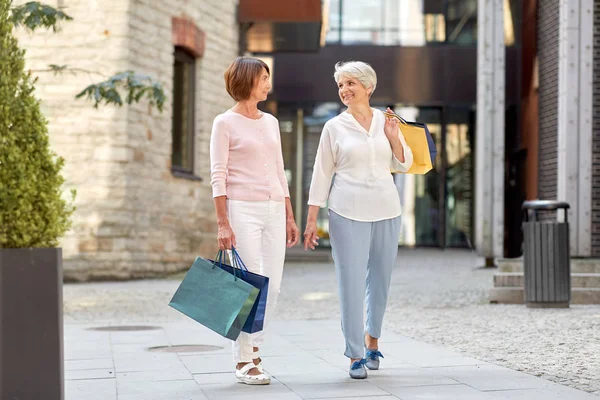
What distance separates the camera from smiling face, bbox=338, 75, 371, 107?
19.2 feet

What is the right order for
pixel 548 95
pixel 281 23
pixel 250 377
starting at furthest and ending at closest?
1. pixel 281 23
2. pixel 548 95
3. pixel 250 377

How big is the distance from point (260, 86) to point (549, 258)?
5.27m

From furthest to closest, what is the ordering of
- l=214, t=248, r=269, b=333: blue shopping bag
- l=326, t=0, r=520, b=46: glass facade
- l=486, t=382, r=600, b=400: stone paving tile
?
l=326, t=0, r=520, b=46: glass facade < l=214, t=248, r=269, b=333: blue shopping bag < l=486, t=382, r=600, b=400: stone paving tile

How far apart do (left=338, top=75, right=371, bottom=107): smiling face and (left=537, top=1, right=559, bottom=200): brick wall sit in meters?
9.41

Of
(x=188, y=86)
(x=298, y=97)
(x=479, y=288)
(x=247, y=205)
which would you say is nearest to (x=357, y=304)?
(x=247, y=205)

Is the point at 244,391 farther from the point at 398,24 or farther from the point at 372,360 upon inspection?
the point at 398,24

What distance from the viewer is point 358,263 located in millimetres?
5848

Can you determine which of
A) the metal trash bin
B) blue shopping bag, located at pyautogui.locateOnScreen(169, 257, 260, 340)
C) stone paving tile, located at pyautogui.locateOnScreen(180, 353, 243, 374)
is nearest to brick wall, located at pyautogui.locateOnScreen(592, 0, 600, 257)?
the metal trash bin

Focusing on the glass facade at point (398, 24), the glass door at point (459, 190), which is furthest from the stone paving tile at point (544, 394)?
the glass door at point (459, 190)

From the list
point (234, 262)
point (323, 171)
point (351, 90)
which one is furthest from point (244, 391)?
point (351, 90)

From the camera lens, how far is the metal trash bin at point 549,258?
10055mm

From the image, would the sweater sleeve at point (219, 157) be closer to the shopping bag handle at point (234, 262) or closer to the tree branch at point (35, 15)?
the shopping bag handle at point (234, 262)

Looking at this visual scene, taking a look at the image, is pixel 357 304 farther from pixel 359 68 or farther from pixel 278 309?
pixel 278 309

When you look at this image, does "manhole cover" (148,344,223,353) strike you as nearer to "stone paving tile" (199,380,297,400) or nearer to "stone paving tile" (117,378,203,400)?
"stone paving tile" (117,378,203,400)
